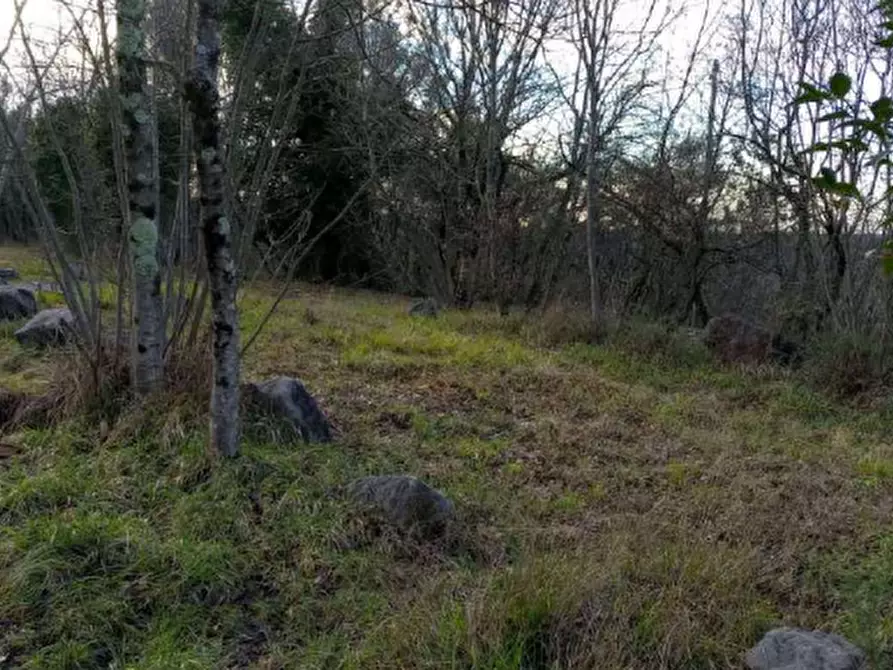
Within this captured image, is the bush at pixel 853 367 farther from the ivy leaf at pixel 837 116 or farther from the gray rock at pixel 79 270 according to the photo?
the ivy leaf at pixel 837 116

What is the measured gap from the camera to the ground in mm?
2176

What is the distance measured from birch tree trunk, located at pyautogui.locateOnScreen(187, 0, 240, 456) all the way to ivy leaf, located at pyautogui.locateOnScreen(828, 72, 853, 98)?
251 cm

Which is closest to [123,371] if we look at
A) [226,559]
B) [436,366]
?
[226,559]

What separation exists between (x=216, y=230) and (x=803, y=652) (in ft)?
8.61

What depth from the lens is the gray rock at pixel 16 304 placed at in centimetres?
639

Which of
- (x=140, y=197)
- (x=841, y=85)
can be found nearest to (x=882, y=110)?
(x=841, y=85)

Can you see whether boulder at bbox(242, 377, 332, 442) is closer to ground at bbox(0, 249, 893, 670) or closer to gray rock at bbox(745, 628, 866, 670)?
ground at bbox(0, 249, 893, 670)

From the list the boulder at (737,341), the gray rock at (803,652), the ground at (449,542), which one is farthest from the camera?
the boulder at (737,341)

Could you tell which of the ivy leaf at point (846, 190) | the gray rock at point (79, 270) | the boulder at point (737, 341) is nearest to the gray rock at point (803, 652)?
the ivy leaf at point (846, 190)

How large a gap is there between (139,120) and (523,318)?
6.23 metres

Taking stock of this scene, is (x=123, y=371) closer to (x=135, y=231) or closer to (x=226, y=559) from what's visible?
(x=135, y=231)

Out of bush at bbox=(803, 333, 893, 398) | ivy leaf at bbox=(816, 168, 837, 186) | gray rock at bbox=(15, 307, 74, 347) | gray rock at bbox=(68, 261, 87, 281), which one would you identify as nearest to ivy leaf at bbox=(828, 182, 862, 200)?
ivy leaf at bbox=(816, 168, 837, 186)

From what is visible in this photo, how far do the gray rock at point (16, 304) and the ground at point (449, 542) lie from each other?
180cm

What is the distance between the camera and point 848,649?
2.14 metres
